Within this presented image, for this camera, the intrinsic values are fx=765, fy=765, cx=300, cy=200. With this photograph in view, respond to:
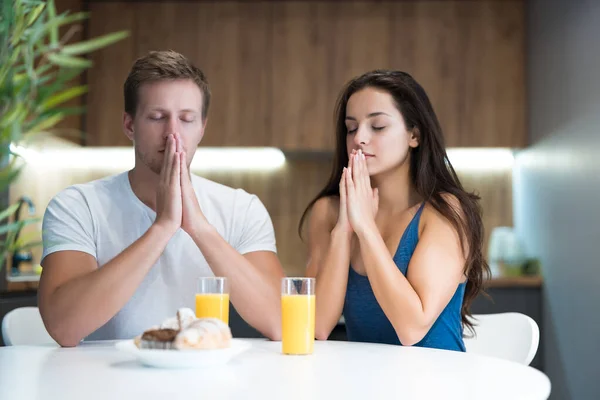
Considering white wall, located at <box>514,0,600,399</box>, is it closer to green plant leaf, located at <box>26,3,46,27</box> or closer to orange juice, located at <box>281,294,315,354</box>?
orange juice, located at <box>281,294,315,354</box>

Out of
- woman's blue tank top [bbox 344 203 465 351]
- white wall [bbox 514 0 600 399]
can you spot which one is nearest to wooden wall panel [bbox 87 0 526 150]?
white wall [bbox 514 0 600 399]

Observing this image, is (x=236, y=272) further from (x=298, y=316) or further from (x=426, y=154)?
(x=426, y=154)

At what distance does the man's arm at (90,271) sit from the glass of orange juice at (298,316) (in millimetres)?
355

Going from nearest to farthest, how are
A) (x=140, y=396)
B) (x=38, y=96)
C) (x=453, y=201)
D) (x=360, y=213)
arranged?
(x=38, y=96) < (x=140, y=396) < (x=360, y=213) < (x=453, y=201)

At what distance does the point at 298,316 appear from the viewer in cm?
142

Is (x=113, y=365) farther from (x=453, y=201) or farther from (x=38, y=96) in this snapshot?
(x=453, y=201)

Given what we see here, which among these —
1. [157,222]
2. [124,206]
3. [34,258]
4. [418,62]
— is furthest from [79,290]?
[418,62]

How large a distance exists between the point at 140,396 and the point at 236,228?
0.96 m

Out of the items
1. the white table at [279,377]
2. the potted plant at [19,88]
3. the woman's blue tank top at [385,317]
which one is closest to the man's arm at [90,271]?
the white table at [279,377]

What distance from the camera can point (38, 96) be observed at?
1.95 feet

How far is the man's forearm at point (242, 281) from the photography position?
5.64 ft

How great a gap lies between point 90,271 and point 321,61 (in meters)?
2.81

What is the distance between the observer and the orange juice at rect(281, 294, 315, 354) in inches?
55.9

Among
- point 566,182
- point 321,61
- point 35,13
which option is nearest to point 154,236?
point 35,13
